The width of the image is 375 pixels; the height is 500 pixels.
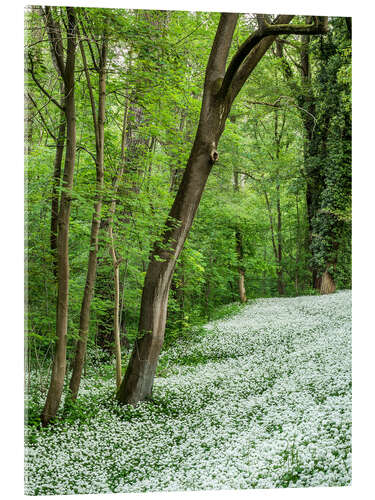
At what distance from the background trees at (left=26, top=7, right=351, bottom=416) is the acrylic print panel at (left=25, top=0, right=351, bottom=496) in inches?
1.1

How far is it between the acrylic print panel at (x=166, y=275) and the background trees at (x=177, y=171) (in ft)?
0.09

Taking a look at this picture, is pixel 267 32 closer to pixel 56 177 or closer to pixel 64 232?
pixel 56 177

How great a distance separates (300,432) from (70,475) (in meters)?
1.94

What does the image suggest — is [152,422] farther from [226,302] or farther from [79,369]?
[226,302]

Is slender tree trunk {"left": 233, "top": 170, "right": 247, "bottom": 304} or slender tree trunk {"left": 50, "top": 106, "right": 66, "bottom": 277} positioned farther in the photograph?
slender tree trunk {"left": 233, "top": 170, "right": 247, "bottom": 304}

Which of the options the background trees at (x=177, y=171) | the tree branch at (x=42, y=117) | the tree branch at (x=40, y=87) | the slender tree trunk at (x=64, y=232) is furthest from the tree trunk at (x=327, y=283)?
the tree branch at (x=40, y=87)

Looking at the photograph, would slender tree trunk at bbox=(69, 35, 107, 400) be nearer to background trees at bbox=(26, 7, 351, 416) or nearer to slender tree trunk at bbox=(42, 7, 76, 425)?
background trees at bbox=(26, 7, 351, 416)

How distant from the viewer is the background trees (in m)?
4.16

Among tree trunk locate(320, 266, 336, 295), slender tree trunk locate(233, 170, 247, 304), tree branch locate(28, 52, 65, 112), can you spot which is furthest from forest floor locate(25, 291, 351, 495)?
tree branch locate(28, 52, 65, 112)

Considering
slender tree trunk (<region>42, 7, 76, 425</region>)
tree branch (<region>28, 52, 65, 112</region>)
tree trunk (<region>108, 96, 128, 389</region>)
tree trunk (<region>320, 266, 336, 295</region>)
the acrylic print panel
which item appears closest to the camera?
the acrylic print panel

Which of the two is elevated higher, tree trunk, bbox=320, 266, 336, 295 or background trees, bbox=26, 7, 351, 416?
background trees, bbox=26, 7, 351, 416

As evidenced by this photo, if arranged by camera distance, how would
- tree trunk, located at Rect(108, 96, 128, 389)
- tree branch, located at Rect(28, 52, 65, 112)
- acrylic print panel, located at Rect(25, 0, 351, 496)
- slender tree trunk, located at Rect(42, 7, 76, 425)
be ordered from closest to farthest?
acrylic print panel, located at Rect(25, 0, 351, 496) < tree branch, located at Rect(28, 52, 65, 112) < slender tree trunk, located at Rect(42, 7, 76, 425) < tree trunk, located at Rect(108, 96, 128, 389)

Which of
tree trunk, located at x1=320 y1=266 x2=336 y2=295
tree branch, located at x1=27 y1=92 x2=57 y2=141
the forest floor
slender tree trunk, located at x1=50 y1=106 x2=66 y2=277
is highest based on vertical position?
tree branch, located at x1=27 y1=92 x2=57 y2=141

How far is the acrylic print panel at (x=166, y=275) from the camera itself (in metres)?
3.62
